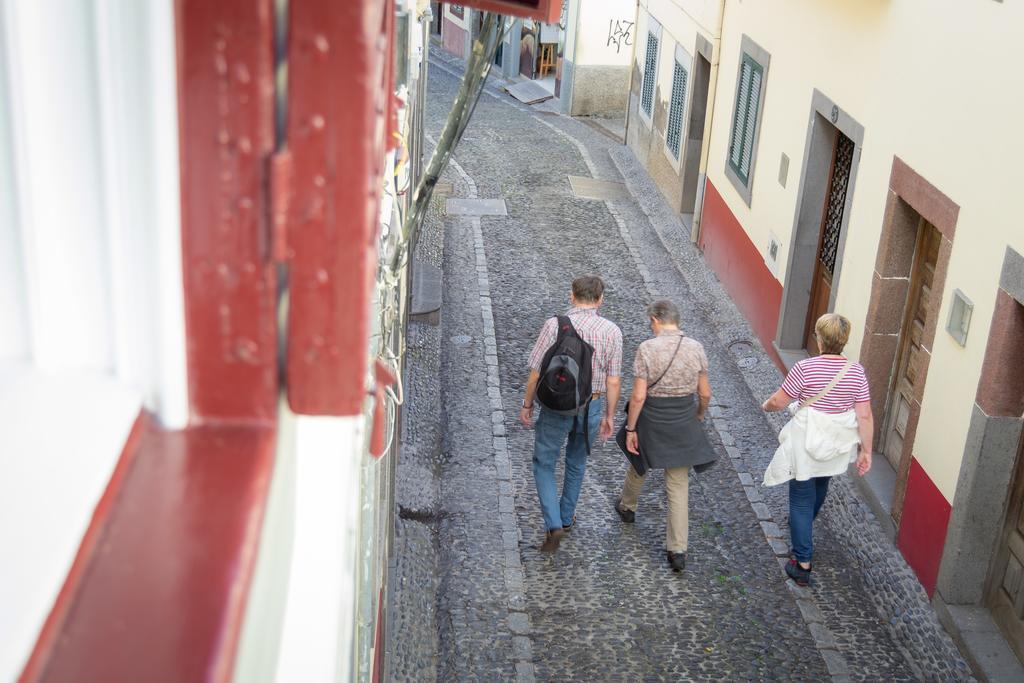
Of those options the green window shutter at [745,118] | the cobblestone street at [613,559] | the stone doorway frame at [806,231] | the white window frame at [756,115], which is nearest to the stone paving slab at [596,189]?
the white window frame at [756,115]

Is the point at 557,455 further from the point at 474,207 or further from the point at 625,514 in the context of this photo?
the point at 474,207

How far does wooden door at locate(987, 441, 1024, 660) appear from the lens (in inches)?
256

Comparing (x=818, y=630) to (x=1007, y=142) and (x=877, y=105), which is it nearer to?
(x=1007, y=142)

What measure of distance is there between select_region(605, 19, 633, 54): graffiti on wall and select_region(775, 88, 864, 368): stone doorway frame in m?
13.1

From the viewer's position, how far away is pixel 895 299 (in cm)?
850

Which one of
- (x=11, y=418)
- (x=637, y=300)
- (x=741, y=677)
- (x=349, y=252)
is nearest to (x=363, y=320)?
(x=349, y=252)

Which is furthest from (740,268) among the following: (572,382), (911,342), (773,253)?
(572,382)

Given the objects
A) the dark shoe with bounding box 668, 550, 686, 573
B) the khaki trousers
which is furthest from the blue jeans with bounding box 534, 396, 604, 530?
the dark shoe with bounding box 668, 550, 686, 573

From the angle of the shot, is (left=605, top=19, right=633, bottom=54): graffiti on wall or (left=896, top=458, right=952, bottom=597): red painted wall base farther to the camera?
(left=605, top=19, right=633, bottom=54): graffiti on wall

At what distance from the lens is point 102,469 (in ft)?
4.07

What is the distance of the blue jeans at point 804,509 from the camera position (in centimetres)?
→ 709

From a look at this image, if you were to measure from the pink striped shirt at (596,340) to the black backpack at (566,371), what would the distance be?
0.10ft

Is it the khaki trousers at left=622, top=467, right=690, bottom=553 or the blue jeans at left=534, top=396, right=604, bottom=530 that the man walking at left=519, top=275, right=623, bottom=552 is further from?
the khaki trousers at left=622, top=467, right=690, bottom=553

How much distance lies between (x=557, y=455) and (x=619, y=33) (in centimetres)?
1705
